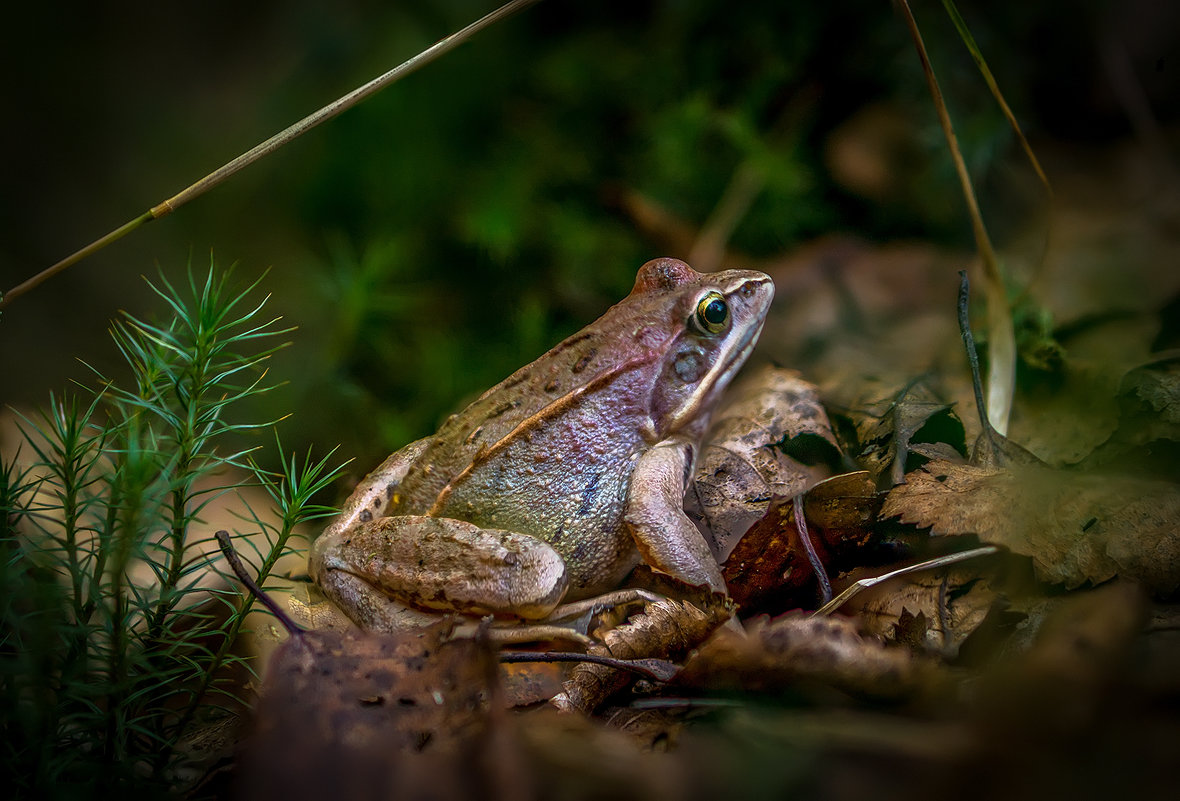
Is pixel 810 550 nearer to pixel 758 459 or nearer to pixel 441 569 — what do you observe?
pixel 758 459

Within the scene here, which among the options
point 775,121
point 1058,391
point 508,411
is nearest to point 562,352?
point 508,411

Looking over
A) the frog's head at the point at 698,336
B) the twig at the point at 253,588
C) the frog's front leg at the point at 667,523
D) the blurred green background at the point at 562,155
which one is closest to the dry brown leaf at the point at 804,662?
the frog's front leg at the point at 667,523

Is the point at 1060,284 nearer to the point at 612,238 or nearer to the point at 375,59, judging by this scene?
the point at 612,238

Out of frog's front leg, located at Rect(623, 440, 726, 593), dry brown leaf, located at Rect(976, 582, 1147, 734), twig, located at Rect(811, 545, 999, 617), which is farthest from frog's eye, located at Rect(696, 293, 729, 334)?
dry brown leaf, located at Rect(976, 582, 1147, 734)

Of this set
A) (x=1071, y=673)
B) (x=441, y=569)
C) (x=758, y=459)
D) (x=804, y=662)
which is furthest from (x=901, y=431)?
(x=441, y=569)

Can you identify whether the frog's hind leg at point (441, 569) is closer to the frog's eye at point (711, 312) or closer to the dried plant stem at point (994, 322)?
the frog's eye at point (711, 312)

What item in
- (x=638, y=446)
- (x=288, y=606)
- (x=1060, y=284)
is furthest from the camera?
(x=1060, y=284)

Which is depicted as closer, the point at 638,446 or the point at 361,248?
the point at 638,446
